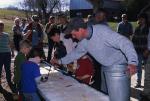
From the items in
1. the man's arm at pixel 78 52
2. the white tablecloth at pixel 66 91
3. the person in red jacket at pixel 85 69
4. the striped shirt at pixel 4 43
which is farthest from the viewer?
the striped shirt at pixel 4 43

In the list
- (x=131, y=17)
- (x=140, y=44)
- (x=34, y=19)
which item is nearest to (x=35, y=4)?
(x=131, y=17)

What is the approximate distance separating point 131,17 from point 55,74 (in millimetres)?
39077

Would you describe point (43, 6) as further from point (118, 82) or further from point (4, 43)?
point (118, 82)

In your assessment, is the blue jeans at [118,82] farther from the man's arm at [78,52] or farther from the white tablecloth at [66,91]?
the man's arm at [78,52]

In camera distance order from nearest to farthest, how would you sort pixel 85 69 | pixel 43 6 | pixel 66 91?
pixel 66 91 < pixel 85 69 < pixel 43 6

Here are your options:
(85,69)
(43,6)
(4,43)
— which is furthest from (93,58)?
(43,6)

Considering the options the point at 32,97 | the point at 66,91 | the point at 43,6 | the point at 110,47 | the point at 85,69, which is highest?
the point at 110,47

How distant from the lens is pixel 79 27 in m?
6.33

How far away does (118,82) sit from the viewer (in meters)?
6.47

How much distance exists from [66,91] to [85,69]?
36.7 inches

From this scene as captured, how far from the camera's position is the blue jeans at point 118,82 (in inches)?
255

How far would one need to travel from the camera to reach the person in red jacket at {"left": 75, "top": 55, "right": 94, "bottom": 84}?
322 inches

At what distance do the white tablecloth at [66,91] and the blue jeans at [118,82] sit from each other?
0.65 ft

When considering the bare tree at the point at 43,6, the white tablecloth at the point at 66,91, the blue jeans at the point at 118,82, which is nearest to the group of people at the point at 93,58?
the blue jeans at the point at 118,82
